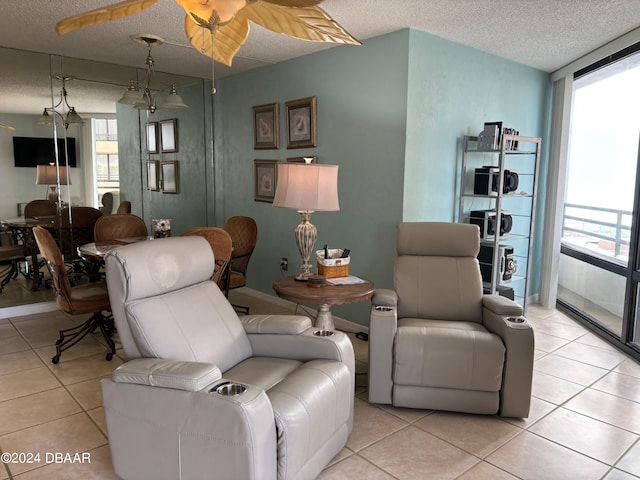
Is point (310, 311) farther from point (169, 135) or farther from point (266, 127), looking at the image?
point (169, 135)

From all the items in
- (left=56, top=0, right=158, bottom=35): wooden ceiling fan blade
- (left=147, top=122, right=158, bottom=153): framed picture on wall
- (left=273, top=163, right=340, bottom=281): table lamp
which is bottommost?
(left=273, top=163, right=340, bottom=281): table lamp

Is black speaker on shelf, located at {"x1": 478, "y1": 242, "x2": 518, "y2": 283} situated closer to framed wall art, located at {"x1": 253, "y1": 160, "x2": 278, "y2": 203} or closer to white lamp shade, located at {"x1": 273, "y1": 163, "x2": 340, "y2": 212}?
white lamp shade, located at {"x1": 273, "y1": 163, "x2": 340, "y2": 212}

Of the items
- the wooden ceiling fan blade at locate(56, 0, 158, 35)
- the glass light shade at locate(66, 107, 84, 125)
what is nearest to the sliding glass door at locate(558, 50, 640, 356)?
the wooden ceiling fan blade at locate(56, 0, 158, 35)

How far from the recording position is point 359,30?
3684 mm

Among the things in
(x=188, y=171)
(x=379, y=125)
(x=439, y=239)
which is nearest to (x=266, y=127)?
(x=188, y=171)

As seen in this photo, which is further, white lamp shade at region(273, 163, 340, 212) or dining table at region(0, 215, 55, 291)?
dining table at region(0, 215, 55, 291)

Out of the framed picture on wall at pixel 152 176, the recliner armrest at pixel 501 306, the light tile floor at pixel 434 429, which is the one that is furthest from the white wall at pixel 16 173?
the recliner armrest at pixel 501 306

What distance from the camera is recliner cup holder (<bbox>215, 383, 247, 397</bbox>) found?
69.7 inches

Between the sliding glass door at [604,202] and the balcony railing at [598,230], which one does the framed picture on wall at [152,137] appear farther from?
the balcony railing at [598,230]

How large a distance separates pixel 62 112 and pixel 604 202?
5.24 meters

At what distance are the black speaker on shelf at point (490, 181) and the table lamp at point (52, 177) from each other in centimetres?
391

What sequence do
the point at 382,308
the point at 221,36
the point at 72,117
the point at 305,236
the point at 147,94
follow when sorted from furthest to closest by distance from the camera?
the point at 147,94 < the point at 72,117 < the point at 305,236 < the point at 382,308 < the point at 221,36

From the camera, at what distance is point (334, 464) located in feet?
7.53

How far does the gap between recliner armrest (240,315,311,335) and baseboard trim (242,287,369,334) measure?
5.54 feet
